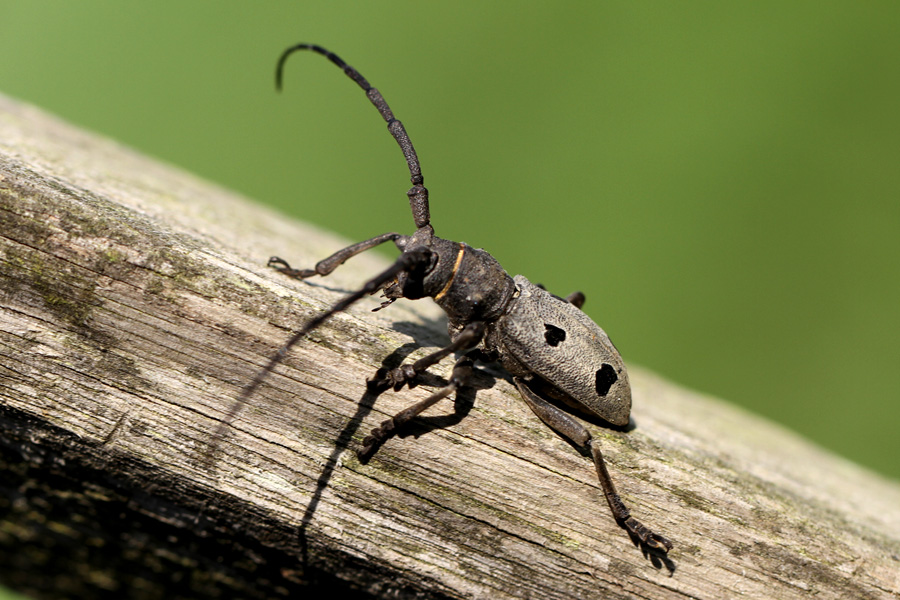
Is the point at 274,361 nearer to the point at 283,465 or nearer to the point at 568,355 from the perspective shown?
the point at 283,465

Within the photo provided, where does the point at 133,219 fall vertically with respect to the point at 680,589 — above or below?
above

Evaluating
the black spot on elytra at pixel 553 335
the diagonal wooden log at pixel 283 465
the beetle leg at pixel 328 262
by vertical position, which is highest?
the black spot on elytra at pixel 553 335

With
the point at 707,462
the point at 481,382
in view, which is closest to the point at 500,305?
the point at 481,382

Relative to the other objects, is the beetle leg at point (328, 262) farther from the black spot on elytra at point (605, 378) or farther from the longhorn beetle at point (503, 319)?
the black spot on elytra at point (605, 378)

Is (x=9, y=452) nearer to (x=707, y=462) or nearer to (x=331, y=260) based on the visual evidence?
(x=331, y=260)

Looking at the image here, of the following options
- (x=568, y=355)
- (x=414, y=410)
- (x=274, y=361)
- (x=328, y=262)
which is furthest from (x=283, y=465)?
(x=568, y=355)

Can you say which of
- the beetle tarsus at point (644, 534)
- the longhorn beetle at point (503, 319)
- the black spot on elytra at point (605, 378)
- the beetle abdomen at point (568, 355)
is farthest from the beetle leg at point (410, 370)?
the beetle tarsus at point (644, 534)

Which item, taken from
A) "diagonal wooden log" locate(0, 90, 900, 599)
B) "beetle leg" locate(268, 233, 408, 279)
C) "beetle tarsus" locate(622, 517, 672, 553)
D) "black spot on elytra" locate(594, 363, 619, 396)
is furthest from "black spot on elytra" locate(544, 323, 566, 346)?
"beetle tarsus" locate(622, 517, 672, 553)
